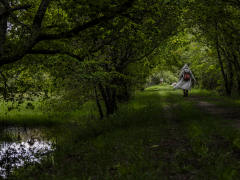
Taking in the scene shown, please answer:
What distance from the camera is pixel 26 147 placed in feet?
24.3

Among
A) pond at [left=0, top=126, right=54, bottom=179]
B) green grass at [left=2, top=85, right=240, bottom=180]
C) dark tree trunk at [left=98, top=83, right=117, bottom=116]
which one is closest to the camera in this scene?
green grass at [left=2, top=85, right=240, bottom=180]

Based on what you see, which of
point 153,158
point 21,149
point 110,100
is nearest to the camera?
point 153,158

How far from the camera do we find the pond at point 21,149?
5.68m

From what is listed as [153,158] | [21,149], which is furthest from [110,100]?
[153,158]

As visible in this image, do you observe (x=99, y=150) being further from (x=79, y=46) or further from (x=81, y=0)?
(x=79, y=46)

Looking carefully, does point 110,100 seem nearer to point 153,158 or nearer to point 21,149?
point 21,149

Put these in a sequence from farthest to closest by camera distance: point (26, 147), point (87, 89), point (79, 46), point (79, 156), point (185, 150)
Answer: point (87, 89) < point (79, 46) < point (26, 147) < point (79, 156) < point (185, 150)

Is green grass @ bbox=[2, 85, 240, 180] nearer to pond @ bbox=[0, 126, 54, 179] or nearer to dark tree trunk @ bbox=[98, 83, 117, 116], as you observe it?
pond @ bbox=[0, 126, 54, 179]

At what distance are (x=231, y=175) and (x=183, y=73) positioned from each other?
14333 mm

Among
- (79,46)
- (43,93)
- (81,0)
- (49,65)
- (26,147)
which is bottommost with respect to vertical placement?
(26,147)

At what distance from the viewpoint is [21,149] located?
714cm

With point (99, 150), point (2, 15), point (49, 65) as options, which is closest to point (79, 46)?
point (49, 65)

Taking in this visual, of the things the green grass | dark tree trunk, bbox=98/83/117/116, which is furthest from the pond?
dark tree trunk, bbox=98/83/117/116

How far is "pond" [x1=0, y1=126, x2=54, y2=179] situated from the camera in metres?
5.68
